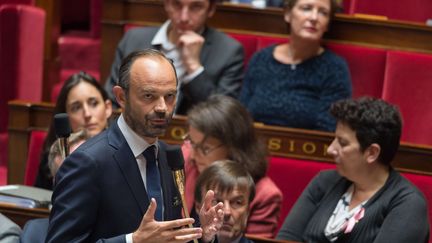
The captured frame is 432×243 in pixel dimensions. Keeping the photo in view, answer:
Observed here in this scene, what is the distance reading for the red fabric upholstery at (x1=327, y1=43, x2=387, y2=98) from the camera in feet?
3.79

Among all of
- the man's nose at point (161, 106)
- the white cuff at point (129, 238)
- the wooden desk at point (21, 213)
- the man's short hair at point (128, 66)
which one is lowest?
the wooden desk at point (21, 213)

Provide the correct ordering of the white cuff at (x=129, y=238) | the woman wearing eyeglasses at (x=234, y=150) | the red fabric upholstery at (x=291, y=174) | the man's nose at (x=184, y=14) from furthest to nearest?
the man's nose at (x=184, y=14) < the red fabric upholstery at (x=291, y=174) < the woman wearing eyeglasses at (x=234, y=150) < the white cuff at (x=129, y=238)

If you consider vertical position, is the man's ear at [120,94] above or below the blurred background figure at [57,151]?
above

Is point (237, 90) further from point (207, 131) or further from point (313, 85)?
point (207, 131)

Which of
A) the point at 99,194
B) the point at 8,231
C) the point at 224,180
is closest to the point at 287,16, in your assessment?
the point at 224,180

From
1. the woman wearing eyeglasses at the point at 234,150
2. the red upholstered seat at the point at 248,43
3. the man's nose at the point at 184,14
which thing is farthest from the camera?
the red upholstered seat at the point at 248,43

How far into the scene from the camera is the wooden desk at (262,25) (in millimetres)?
1150

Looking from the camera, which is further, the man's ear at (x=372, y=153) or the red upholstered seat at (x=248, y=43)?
the red upholstered seat at (x=248, y=43)

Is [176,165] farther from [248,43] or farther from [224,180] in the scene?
[248,43]

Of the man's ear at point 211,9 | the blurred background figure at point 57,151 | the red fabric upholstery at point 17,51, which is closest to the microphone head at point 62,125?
the blurred background figure at point 57,151

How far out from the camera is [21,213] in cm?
83

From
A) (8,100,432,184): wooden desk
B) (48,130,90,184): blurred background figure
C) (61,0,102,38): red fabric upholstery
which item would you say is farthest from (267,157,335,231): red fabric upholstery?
(61,0,102,38): red fabric upholstery

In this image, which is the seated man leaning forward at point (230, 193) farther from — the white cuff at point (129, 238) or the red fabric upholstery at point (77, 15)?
the red fabric upholstery at point (77, 15)

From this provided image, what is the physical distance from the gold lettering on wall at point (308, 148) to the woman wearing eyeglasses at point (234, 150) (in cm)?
8
